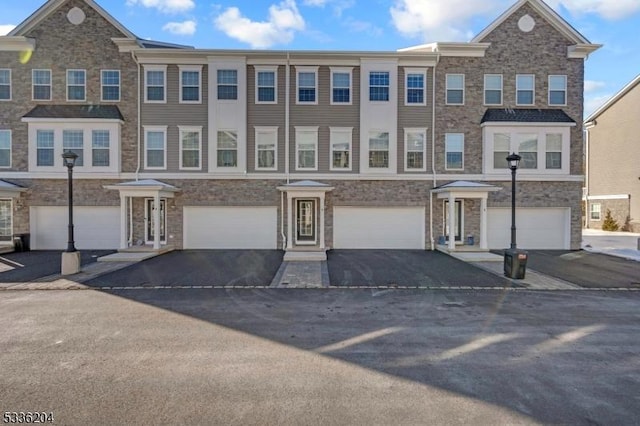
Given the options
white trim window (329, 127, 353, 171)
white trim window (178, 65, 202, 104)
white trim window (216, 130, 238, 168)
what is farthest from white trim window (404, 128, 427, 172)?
white trim window (178, 65, 202, 104)

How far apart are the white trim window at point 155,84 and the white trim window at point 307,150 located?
6.88 meters

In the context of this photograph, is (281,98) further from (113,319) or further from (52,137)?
(113,319)

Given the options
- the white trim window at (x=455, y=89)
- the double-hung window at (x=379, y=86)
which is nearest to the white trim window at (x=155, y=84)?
the double-hung window at (x=379, y=86)

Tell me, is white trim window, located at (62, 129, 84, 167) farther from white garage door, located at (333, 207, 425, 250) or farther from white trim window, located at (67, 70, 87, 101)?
white garage door, located at (333, 207, 425, 250)

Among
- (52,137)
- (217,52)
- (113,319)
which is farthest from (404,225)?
(52,137)

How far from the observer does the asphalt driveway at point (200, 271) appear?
10164 millimetres

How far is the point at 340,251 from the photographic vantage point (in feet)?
54.1

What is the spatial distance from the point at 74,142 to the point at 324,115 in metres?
12.1

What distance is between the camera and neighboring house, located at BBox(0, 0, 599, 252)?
16808mm

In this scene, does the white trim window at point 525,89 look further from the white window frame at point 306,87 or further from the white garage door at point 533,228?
the white window frame at point 306,87

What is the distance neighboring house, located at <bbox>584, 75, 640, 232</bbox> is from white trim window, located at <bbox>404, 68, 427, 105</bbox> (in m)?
19.3

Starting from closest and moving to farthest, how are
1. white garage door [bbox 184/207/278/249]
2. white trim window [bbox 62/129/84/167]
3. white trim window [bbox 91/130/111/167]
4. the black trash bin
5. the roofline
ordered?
the black trash bin → white trim window [bbox 62/129/84/167] → white trim window [bbox 91/130/111/167] → white garage door [bbox 184/207/278/249] → the roofline

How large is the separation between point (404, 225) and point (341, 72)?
8.16 m

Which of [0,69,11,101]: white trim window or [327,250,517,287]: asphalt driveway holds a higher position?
[0,69,11,101]: white trim window
